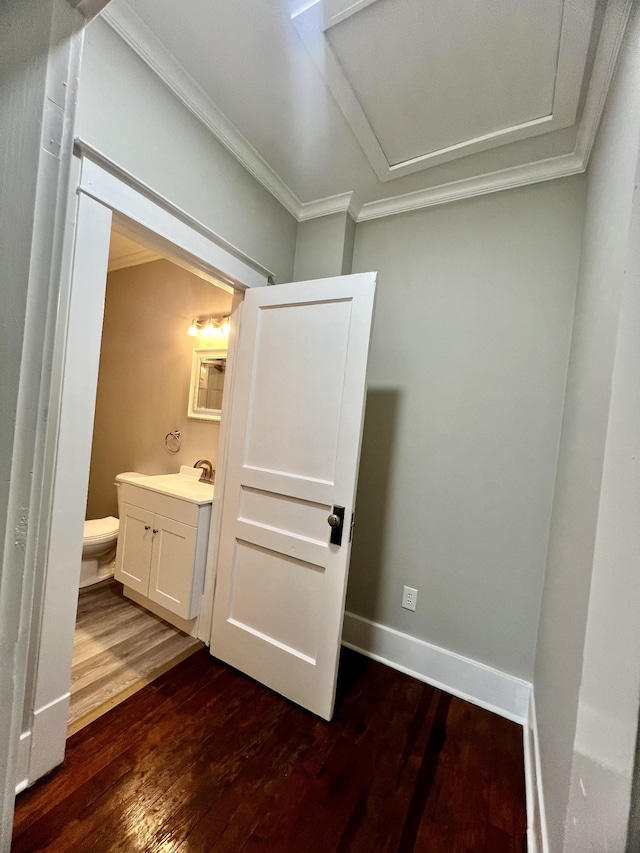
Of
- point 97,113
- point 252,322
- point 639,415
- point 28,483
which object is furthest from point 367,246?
point 28,483

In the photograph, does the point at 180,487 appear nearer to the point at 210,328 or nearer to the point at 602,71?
the point at 210,328

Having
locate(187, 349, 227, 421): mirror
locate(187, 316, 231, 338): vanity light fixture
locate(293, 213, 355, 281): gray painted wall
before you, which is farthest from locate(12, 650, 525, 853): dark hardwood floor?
locate(293, 213, 355, 281): gray painted wall

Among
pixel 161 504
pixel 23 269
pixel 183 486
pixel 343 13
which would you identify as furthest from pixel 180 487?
pixel 343 13

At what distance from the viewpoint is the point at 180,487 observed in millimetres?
2207

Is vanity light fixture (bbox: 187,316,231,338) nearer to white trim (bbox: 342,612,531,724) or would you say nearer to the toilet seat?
the toilet seat

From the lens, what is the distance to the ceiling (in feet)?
3.67

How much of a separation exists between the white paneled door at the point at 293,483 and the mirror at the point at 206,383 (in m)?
0.80

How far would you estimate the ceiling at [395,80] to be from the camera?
1.12 meters

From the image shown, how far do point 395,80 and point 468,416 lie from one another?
4.78 ft

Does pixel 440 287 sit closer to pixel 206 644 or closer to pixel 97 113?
pixel 97 113

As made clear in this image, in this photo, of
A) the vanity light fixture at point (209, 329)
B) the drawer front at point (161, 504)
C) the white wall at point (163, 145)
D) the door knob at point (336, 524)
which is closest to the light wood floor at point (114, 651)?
the drawer front at point (161, 504)

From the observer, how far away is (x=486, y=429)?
67.2 inches

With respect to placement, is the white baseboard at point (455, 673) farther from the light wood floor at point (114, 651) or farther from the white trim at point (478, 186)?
the white trim at point (478, 186)

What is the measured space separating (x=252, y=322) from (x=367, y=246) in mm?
900
